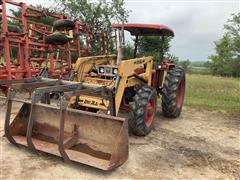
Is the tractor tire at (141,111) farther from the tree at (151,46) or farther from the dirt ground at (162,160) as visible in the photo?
the tree at (151,46)

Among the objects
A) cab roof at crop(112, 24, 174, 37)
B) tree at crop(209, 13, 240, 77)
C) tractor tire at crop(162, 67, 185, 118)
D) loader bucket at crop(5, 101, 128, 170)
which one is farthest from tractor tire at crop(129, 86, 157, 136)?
tree at crop(209, 13, 240, 77)

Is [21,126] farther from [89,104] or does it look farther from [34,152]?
[89,104]

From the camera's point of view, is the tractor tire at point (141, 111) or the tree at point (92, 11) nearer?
the tractor tire at point (141, 111)

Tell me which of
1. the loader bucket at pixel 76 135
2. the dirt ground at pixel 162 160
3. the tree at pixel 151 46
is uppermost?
the tree at pixel 151 46

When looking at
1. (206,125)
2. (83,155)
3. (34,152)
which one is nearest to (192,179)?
(83,155)

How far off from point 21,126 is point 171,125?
3.15m

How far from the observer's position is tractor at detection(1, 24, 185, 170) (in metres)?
3.93

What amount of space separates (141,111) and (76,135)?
1.29 metres

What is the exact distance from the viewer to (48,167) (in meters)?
3.92

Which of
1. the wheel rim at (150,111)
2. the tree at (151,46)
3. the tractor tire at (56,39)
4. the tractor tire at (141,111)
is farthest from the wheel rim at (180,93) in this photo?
the tractor tire at (56,39)

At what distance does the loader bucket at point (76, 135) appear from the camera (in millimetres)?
3809

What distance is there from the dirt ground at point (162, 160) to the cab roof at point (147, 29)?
1992 millimetres

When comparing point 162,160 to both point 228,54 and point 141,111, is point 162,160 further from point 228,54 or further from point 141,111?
point 228,54

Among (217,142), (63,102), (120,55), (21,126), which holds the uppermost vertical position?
(120,55)
